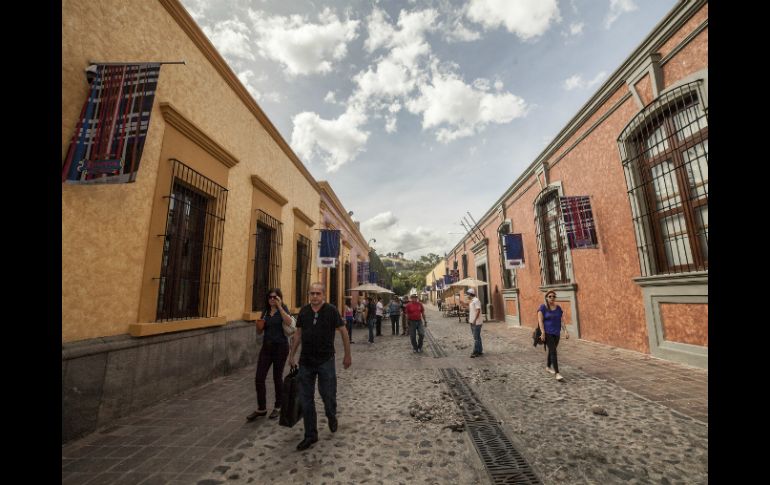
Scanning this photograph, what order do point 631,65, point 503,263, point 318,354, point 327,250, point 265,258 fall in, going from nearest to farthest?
point 318,354, point 631,65, point 265,258, point 327,250, point 503,263

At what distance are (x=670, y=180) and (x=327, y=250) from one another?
9922mm

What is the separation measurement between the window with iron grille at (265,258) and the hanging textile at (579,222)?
7.91 meters

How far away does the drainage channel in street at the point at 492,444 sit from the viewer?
2.69 metres

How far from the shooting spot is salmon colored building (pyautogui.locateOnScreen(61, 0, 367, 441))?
3.74 meters

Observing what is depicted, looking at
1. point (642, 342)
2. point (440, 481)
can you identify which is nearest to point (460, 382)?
→ point (440, 481)

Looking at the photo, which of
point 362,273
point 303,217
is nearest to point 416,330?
point 303,217

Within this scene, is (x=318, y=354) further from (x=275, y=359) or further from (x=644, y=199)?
Answer: (x=644, y=199)

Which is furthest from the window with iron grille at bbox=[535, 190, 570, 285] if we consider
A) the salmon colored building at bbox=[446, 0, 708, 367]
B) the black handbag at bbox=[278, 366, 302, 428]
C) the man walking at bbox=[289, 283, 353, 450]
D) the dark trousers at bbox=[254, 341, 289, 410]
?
the black handbag at bbox=[278, 366, 302, 428]

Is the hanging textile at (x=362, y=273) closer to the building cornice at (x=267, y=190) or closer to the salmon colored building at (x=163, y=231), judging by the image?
the building cornice at (x=267, y=190)

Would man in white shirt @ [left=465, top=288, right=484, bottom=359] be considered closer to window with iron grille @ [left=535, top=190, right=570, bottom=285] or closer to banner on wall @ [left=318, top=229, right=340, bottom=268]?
window with iron grille @ [left=535, top=190, right=570, bottom=285]

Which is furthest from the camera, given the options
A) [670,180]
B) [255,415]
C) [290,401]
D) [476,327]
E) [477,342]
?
[476,327]

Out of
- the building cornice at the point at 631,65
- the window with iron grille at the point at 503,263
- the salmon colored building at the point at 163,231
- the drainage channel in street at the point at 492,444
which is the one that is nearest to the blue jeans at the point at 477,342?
the drainage channel in street at the point at 492,444

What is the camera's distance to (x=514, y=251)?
13.0m

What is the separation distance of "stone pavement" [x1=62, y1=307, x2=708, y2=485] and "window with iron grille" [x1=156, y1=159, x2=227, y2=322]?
59.7 inches
